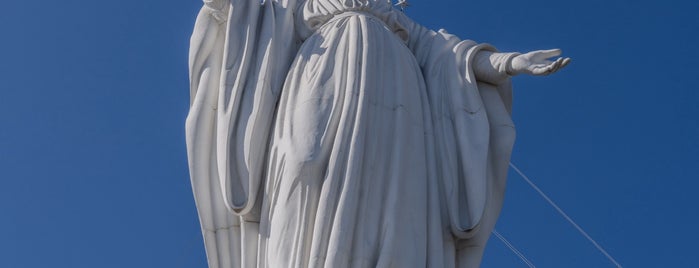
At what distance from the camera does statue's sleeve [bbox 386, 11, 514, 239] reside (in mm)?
12570

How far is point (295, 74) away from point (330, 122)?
0.95m

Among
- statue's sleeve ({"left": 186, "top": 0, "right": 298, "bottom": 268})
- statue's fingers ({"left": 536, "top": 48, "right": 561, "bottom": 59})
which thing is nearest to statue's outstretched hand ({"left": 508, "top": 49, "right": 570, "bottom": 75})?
statue's fingers ({"left": 536, "top": 48, "right": 561, "bottom": 59})

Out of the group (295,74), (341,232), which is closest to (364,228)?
(341,232)

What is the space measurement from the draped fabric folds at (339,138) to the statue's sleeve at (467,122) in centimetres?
2

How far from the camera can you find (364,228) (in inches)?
463

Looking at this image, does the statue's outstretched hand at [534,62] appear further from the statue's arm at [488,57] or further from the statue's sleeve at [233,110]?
the statue's sleeve at [233,110]

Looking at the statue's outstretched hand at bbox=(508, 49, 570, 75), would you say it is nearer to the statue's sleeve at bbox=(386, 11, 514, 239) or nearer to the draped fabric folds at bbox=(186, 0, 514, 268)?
the statue's sleeve at bbox=(386, 11, 514, 239)

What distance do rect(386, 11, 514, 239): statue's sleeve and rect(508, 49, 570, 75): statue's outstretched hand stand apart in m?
0.21

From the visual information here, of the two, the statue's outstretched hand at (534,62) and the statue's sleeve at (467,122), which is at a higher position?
the statue's outstretched hand at (534,62)

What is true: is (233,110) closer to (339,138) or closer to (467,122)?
(339,138)

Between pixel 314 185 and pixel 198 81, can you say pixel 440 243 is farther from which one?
pixel 198 81

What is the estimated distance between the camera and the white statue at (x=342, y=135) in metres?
11.9

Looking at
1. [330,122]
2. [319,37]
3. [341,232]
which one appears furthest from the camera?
[319,37]

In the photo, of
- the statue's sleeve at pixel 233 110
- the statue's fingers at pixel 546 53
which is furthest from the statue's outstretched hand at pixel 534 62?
the statue's sleeve at pixel 233 110
